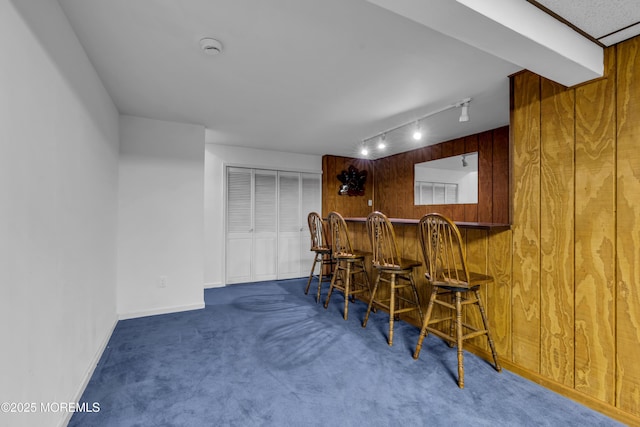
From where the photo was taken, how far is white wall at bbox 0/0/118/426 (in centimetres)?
108

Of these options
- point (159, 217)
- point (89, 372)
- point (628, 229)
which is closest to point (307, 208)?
point (159, 217)

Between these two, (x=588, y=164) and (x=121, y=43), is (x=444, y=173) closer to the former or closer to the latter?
(x=588, y=164)

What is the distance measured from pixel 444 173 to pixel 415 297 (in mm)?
2373

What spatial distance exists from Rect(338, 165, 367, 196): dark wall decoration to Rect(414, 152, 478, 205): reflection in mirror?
1085mm

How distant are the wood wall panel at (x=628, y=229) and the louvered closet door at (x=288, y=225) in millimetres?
4126

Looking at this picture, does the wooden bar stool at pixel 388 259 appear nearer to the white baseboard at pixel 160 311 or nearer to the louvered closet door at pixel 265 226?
the white baseboard at pixel 160 311

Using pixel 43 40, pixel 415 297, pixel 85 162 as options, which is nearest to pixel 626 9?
pixel 415 297

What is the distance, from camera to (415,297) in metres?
2.77

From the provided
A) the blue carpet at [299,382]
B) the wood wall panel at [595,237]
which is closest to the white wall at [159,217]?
the blue carpet at [299,382]

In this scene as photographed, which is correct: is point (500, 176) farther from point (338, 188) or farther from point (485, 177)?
point (338, 188)

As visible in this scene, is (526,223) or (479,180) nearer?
(526,223)

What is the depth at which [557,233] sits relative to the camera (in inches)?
74.2

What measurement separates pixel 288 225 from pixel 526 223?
145 inches

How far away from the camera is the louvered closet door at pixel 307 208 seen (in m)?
5.23
